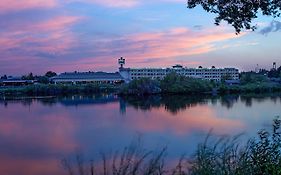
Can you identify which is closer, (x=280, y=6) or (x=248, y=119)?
(x=280, y=6)

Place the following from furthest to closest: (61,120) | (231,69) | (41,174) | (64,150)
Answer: (231,69) < (61,120) < (64,150) < (41,174)

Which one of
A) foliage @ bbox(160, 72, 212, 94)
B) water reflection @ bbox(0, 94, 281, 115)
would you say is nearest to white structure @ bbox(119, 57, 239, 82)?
foliage @ bbox(160, 72, 212, 94)

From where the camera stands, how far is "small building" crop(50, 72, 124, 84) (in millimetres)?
115000

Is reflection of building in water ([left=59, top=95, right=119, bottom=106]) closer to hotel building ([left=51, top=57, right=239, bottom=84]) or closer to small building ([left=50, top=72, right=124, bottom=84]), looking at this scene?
hotel building ([left=51, top=57, right=239, bottom=84])

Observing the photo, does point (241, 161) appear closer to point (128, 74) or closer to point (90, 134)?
point (90, 134)

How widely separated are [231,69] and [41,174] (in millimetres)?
131237

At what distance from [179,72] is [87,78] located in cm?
2849

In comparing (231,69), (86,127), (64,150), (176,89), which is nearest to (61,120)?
(86,127)

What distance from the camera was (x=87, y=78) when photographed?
380 ft

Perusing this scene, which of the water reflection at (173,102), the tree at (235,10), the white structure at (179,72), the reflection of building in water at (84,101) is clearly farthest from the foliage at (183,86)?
the tree at (235,10)

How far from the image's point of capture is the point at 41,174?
17.3m

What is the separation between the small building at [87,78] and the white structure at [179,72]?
3725 mm

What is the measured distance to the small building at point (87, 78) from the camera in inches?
4528

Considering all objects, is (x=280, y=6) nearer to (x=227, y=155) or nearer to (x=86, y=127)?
(x=227, y=155)
